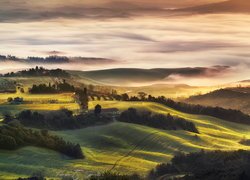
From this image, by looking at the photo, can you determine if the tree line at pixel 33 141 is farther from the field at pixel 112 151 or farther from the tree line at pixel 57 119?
the tree line at pixel 57 119

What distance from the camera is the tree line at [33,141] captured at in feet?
466

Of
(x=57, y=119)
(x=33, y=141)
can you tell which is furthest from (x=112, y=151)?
(x=57, y=119)

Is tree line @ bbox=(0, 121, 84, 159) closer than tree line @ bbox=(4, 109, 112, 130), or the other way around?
tree line @ bbox=(0, 121, 84, 159)

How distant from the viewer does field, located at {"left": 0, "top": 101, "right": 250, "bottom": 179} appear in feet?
411

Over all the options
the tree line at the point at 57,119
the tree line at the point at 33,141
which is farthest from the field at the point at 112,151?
the tree line at the point at 57,119

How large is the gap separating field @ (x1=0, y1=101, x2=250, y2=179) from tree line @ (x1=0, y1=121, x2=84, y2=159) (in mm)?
2504

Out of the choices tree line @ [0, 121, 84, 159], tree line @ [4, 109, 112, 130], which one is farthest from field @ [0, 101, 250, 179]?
tree line @ [4, 109, 112, 130]

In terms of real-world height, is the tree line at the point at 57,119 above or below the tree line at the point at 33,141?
above

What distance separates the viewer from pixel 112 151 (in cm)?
16175

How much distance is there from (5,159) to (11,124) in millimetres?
33447

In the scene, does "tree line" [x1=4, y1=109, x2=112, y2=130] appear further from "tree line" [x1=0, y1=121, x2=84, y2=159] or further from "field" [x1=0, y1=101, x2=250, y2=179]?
"tree line" [x1=0, y1=121, x2=84, y2=159]

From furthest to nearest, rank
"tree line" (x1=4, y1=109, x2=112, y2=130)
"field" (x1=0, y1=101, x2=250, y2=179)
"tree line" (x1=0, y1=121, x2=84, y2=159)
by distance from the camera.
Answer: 1. "tree line" (x1=4, y1=109, x2=112, y2=130)
2. "tree line" (x1=0, y1=121, x2=84, y2=159)
3. "field" (x1=0, y1=101, x2=250, y2=179)

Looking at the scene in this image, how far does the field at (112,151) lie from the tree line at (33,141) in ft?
8.22

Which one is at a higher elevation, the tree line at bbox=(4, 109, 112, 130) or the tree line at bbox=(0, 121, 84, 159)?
the tree line at bbox=(4, 109, 112, 130)
